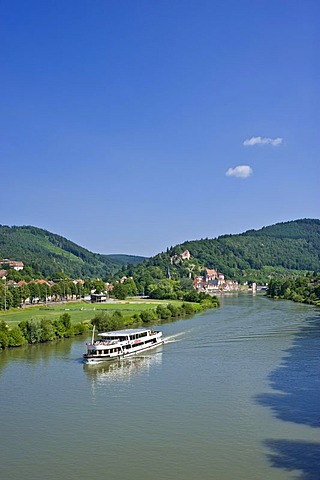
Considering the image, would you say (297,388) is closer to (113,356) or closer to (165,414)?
(165,414)

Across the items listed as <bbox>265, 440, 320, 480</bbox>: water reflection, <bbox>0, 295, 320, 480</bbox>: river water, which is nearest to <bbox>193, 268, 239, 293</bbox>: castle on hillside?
<bbox>0, 295, 320, 480</bbox>: river water

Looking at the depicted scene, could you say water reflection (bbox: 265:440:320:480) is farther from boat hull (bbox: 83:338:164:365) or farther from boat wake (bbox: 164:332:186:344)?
boat wake (bbox: 164:332:186:344)

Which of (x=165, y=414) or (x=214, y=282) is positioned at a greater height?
(x=214, y=282)

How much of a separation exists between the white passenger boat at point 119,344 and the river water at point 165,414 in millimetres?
897

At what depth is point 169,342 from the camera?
1660 inches

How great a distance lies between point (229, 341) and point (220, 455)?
73.9 ft

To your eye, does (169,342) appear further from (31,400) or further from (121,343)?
(31,400)

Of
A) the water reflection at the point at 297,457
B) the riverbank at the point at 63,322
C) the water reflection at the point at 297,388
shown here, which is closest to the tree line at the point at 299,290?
the riverbank at the point at 63,322

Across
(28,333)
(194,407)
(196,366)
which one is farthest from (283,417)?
(28,333)

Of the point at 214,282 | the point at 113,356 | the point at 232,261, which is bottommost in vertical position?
the point at 113,356

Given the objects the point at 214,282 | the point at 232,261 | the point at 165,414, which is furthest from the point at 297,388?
the point at 232,261

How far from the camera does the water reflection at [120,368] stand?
29.9 metres

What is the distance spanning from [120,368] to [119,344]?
143 inches

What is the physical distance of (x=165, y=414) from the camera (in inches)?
893
